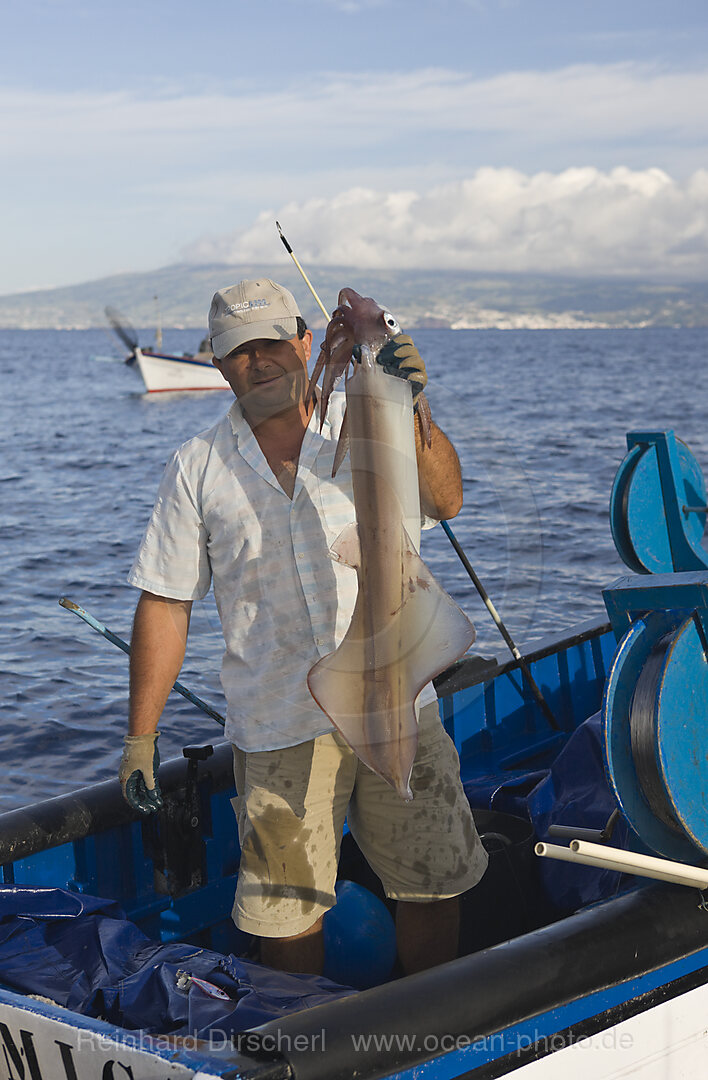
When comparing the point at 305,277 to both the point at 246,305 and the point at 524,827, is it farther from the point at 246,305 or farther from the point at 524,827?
the point at 524,827

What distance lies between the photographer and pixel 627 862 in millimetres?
3031

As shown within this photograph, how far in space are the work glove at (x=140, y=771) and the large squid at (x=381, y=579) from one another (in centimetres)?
83

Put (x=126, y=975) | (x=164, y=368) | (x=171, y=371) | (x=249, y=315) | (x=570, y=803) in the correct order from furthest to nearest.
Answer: (x=171, y=371) → (x=164, y=368) → (x=570, y=803) → (x=126, y=975) → (x=249, y=315)

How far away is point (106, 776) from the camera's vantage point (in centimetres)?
851

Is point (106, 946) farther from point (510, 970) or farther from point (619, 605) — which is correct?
point (619, 605)

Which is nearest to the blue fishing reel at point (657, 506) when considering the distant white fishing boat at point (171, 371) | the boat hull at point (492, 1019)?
the boat hull at point (492, 1019)

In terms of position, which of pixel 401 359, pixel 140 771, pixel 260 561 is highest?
pixel 401 359

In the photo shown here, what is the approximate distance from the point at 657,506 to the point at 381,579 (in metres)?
2.49

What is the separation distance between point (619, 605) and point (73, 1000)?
207 centimetres

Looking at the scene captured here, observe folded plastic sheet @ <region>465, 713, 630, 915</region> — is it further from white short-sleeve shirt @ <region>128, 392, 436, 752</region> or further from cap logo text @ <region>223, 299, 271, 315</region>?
cap logo text @ <region>223, 299, 271, 315</region>

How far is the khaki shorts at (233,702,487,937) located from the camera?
11.2ft

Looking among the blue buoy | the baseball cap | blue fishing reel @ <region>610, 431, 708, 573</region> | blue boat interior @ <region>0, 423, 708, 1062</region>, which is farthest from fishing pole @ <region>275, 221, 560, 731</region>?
the baseball cap

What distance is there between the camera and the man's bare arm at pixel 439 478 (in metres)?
3.01

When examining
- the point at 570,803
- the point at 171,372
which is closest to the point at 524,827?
the point at 570,803
